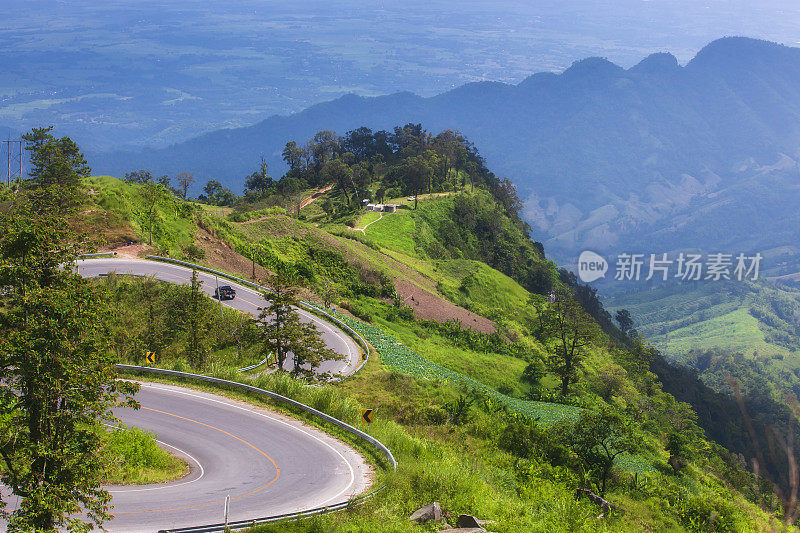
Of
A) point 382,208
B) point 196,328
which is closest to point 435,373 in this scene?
point 196,328

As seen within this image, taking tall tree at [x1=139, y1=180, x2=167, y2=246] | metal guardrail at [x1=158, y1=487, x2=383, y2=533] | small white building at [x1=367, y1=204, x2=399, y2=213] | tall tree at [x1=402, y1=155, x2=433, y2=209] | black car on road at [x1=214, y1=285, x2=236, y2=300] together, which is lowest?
metal guardrail at [x1=158, y1=487, x2=383, y2=533]

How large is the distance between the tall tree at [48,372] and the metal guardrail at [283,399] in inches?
384

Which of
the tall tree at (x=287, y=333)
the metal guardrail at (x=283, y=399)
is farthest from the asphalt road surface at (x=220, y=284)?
the metal guardrail at (x=283, y=399)

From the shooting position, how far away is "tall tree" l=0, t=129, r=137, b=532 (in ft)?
36.6

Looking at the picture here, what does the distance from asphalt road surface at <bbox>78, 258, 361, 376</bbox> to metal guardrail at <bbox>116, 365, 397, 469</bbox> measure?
33.1 feet

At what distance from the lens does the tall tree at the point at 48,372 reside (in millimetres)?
11156

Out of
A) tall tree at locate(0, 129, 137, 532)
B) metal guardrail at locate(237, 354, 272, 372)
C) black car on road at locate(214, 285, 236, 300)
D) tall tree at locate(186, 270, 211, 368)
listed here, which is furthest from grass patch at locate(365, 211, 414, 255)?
tall tree at locate(0, 129, 137, 532)

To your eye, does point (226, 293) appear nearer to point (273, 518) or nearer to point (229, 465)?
point (229, 465)

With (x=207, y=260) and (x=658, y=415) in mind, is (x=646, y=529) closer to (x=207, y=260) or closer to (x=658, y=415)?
(x=658, y=415)

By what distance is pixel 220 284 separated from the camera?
43031mm

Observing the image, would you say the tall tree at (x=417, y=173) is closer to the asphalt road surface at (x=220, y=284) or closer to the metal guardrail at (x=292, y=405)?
the asphalt road surface at (x=220, y=284)

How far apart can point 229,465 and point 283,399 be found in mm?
4927

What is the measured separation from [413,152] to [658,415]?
9204cm

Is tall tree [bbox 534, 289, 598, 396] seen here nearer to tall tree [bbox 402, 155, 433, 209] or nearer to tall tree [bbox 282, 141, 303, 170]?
tall tree [bbox 402, 155, 433, 209]
